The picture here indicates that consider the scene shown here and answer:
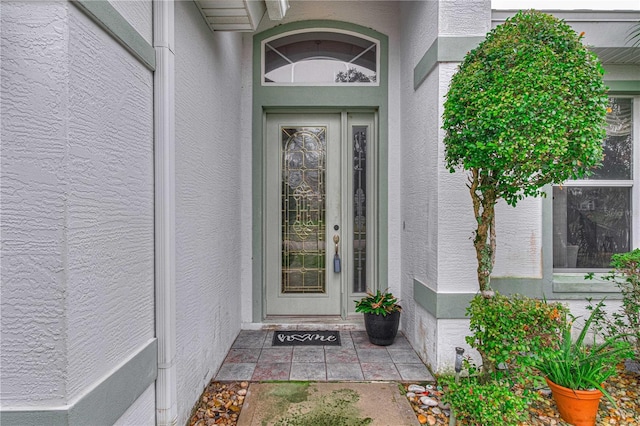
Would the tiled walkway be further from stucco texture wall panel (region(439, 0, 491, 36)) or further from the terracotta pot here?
stucco texture wall panel (region(439, 0, 491, 36))

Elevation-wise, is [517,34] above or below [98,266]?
above

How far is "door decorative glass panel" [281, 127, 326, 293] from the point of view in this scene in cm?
391

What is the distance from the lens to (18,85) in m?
1.13

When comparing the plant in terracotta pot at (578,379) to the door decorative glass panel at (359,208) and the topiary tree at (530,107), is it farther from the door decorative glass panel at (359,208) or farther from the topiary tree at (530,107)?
the door decorative glass panel at (359,208)

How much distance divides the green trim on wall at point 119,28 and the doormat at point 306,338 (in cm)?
268

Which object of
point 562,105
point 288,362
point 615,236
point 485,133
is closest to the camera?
point 562,105

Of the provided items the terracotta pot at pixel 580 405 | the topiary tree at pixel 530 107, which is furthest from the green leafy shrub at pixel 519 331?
the topiary tree at pixel 530 107

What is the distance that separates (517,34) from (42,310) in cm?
264

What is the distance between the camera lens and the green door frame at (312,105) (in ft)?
12.3

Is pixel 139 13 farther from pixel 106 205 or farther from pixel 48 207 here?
pixel 48 207

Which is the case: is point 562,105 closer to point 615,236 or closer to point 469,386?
point 469,386

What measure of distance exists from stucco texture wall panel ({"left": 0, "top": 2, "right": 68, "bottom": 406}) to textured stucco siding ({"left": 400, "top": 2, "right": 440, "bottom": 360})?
2431mm

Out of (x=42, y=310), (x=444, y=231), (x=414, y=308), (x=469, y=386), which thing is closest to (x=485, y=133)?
(x=444, y=231)

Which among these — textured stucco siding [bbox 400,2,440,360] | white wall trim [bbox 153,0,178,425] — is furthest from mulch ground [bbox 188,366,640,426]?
textured stucco siding [bbox 400,2,440,360]
